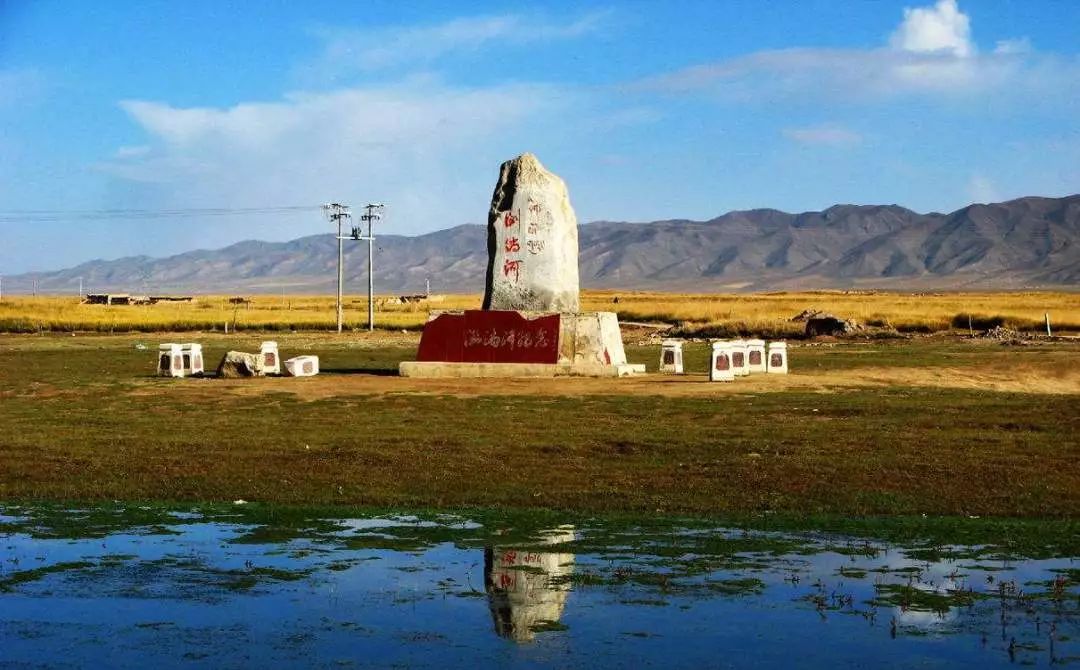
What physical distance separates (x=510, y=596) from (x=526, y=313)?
2702 cm

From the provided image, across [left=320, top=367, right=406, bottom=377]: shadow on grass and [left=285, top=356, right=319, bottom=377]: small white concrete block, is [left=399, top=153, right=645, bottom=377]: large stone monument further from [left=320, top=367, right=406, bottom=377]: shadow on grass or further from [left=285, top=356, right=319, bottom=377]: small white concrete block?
[left=285, top=356, right=319, bottom=377]: small white concrete block

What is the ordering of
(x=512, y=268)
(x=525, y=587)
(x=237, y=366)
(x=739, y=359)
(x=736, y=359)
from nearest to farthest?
(x=525, y=587) → (x=736, y=359) → (x=739, y=359) → (x=237, y=366) → (x=512, y=268)

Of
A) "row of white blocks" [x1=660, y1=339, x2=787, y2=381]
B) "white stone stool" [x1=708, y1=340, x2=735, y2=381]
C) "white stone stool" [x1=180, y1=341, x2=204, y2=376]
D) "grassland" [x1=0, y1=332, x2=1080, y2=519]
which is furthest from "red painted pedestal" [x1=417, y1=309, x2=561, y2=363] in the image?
"white stone stool" [x1=180, y1=341, x2=204, y2=376]

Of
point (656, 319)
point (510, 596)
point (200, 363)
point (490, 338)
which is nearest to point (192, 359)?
point (200, 363)

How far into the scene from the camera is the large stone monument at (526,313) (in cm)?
3822

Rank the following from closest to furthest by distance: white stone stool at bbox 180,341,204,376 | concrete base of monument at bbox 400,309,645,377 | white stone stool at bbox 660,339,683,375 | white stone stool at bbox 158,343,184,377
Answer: concrete base of monument at bbox 400,309,645,377 → white stone stool at bbox 158,343,184,377 → white stone stool at bbox 660,339,683,375 → white stone stool at bbox 180,341,204,376

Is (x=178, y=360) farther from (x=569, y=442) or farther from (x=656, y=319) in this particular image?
(x=656, y=319)

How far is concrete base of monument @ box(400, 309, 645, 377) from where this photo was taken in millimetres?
38094

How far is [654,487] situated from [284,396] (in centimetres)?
1588

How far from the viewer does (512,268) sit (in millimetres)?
39312

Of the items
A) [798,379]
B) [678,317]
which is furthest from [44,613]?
[678,317]

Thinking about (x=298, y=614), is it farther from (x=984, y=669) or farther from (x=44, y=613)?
(x=984, y=669)

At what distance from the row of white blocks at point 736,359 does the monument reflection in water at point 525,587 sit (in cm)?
2191

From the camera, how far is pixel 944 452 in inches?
823
